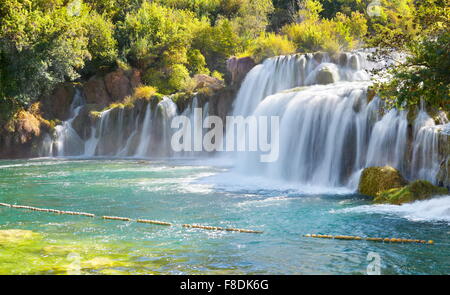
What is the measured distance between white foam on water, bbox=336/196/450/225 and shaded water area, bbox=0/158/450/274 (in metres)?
0.02

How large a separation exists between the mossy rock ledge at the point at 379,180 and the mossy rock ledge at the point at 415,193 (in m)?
0.90

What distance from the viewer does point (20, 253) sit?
10.0 metres

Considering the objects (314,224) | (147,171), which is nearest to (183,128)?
(147,171)

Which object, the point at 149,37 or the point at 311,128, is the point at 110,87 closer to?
the point at 149,37

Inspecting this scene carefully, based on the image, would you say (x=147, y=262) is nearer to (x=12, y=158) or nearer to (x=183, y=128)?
(x=183, y=128)

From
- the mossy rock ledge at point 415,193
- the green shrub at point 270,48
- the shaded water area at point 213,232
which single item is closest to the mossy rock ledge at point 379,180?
the shaded water area at point 213,232

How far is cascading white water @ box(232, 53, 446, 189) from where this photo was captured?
16820 millimetres

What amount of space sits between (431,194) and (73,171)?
1754 cm

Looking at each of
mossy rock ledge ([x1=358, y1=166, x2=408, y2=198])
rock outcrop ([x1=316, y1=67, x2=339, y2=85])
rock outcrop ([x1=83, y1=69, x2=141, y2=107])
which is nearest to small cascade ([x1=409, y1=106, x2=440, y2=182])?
mossy rock ledge ([x1=358, y1=166, x2=408, y2=198])

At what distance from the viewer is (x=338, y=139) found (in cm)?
1970

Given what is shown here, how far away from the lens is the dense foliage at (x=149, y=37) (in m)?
34.7

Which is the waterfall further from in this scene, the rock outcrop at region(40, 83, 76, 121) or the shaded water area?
the rock outcrop at region(40, 83, 76, 121)

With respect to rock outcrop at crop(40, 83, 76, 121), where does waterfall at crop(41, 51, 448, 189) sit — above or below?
below

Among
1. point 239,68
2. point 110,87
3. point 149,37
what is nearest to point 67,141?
A: point 110,87
